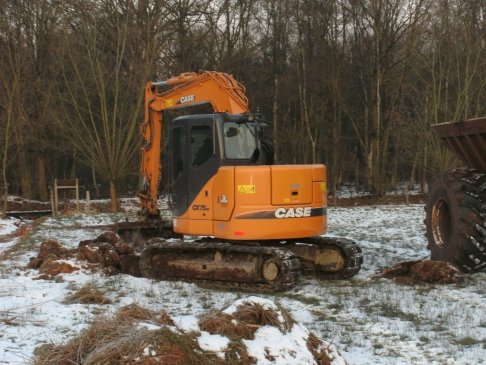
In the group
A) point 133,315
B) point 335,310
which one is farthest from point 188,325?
point 335,310

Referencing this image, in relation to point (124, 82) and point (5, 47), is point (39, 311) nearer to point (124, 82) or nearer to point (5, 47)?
point (124, 82)

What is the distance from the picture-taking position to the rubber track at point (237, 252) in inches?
352

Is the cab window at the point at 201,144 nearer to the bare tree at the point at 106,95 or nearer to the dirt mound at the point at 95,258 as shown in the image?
the dirt mound at the point at 95,258

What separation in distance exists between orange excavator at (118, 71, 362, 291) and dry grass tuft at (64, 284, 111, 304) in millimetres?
1991

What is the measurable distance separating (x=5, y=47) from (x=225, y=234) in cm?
2340

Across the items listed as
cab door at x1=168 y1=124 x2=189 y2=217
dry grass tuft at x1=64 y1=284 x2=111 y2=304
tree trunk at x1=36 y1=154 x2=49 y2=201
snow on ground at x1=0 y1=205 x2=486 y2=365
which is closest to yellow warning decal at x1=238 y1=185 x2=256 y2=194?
cab door at x1=168 y1=124 x2=189 y2=217

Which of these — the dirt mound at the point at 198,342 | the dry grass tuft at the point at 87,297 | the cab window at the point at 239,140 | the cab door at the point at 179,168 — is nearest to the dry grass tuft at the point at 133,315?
the dirt mound at the point at 198,342

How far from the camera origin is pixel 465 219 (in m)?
9.12

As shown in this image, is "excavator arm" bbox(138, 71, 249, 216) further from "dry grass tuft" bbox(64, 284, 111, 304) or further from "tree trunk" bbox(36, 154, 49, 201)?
"tree trunk" bbox(36, 154, 49, 201)

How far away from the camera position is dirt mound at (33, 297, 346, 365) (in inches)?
175

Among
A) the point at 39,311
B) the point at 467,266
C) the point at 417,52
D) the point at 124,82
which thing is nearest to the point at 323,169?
the point at 467,266

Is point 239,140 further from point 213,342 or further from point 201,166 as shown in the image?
point 213,342

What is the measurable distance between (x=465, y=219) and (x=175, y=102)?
19.9 ft

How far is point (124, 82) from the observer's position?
25.8m
